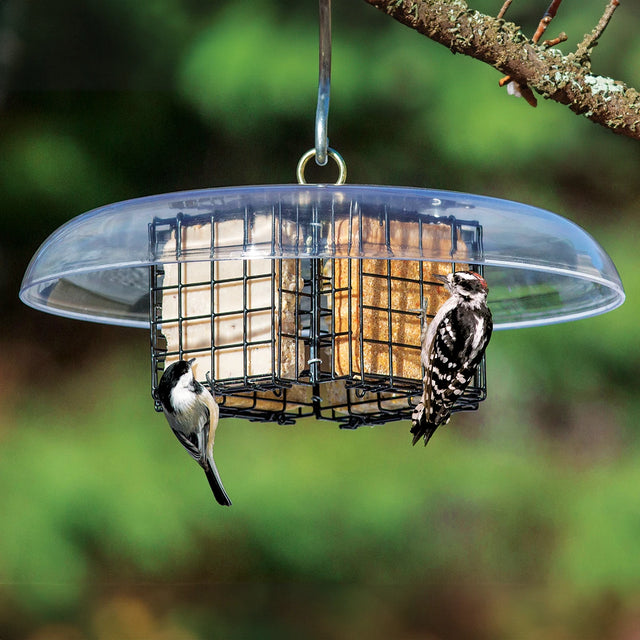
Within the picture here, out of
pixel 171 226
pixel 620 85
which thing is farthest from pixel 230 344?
→ pixel 620 85

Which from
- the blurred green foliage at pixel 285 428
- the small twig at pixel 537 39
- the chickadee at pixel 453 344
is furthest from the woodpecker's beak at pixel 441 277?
the blurred green foliage at pixel 285 428

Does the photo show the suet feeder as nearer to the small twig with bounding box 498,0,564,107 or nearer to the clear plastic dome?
the clear plastic dome

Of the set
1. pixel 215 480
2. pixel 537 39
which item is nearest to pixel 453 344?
pixel 537 39

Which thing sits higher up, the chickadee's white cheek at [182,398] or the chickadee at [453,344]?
the chickadee at [453,344]

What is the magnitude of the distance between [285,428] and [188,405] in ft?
10.1

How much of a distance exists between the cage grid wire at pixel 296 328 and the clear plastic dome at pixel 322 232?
0.16m

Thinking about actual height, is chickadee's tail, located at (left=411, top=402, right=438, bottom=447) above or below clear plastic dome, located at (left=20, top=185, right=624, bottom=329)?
below

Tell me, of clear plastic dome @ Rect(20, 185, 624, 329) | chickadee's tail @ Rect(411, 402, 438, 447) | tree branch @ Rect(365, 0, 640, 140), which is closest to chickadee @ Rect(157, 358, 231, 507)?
clear plastic dome @ Rect(20, 185, 624, 329)

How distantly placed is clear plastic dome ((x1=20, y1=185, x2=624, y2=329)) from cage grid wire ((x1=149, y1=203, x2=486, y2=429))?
0.51ft

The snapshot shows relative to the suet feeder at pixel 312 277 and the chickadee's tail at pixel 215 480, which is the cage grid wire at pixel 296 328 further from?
the chickadee's tail at pixel 215 480

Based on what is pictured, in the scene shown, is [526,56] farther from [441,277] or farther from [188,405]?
[188,405]

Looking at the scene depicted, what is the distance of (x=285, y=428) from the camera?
5305 millimetres

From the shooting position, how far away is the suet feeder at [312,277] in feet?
5.96

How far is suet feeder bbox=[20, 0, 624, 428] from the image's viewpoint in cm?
182
